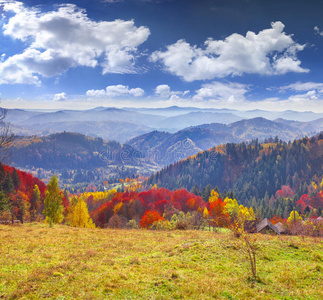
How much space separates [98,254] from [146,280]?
339 inches

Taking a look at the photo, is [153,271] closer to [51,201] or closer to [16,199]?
[51,201]

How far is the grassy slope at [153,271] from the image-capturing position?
533 inches

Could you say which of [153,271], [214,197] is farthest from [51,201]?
[214,197]

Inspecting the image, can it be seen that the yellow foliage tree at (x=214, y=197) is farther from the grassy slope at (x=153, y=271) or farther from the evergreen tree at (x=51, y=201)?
the grassy slope at (x=153, y=271)

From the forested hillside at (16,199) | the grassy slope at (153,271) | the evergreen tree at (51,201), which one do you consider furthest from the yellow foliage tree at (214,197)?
the grassy slope at (153,271)

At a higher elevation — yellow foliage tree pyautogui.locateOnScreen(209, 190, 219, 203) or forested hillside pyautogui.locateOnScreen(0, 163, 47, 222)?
forested hillside pyautogui.locateOnScreen(0, 163, 47, 222)

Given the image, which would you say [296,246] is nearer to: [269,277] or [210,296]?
[269,277]

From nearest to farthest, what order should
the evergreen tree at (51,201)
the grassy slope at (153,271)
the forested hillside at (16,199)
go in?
1. the grassy slope at (153,271)
2. the forested hillside at (16,199)
3. the evergreen tree at (51,201)

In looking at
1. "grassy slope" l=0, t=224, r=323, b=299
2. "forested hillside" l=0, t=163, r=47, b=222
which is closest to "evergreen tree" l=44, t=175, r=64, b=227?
"forested hillside" l=0, t=163, r=47, b=222

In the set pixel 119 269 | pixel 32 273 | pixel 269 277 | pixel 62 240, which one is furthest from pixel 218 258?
pixel 62 240

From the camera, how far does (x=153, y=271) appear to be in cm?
1720

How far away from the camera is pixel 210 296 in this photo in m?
13.1

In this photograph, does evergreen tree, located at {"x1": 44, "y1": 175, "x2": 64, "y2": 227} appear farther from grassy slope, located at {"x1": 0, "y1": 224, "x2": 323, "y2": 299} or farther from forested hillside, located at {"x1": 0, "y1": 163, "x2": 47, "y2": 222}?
grassy slope, located at {"x1": 0, "y1": 224, "x2": 323, "y2": 299}

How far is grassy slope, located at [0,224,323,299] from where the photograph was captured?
1353 cm
